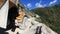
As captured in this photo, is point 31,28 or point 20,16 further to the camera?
point 20,16

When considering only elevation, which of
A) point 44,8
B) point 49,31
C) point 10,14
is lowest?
point 49,31

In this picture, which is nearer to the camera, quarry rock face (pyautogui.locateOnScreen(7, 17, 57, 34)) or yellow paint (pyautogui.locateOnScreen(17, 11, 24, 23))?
quarry rock face (pyautogui.locateOnScreen(7, 17, 57, 34))

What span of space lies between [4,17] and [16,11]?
934mm

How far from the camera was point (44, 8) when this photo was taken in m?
10.5

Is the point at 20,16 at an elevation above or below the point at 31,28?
above

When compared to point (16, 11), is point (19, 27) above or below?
below

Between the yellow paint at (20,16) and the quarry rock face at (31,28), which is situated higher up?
the yellow paint at (20,16)

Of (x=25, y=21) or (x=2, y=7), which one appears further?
(x=25, y=21)

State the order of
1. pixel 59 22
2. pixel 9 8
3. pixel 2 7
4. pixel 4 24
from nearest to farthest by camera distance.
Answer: pixel 4 24 → pixel 2 7 → pixel 9 8 → pixel 59 22

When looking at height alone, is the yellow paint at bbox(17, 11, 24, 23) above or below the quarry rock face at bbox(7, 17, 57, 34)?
above

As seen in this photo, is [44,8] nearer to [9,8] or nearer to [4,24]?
[9,8]

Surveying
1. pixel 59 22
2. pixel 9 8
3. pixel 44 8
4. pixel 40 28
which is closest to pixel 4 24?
pixel 9 8

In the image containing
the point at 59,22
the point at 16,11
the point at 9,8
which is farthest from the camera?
the point at 59,22

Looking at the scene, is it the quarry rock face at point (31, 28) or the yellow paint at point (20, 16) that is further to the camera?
the yellow paint at point (20, 16)
